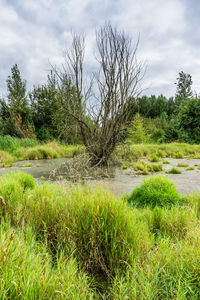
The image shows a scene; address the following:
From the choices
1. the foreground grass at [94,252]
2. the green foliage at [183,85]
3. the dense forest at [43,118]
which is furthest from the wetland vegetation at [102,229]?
the green foliage at [183,85]

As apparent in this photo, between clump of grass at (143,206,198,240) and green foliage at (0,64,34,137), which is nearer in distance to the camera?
clump of grass at (143,206,198,240)

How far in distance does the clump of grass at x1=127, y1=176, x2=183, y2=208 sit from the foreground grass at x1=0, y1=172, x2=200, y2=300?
52cm

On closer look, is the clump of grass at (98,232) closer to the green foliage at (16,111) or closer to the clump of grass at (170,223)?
the clump of grass at (170,223)

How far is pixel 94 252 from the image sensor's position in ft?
5.32

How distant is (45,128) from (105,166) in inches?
588

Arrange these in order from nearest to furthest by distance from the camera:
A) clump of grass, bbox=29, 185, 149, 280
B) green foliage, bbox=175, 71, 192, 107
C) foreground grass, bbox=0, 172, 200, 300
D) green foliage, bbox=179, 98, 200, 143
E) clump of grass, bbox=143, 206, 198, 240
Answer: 1. foreground grass, bbox=0, 172, 200, 300
2. clump of grass, bbox=29, 185, 149, 280
3. clump of grass, bbox=143, 206, 198, 240
4. green foliage, bbox=179, 98, 200, 143
5. green foliage, bbox=175, 71, 192, 107

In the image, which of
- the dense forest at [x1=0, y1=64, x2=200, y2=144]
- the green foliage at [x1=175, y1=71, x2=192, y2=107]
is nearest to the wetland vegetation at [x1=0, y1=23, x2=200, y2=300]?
the dense forest at [x1=0, y1=64, x2=200, y2=144]

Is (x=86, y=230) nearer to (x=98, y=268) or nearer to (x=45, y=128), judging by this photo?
(x=98, y=268)

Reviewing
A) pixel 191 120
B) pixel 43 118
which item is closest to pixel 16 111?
pixel 43 118

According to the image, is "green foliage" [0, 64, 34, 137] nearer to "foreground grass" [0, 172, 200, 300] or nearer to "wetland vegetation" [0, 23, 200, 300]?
"wetland vegetation" [0, 23, 200, 300]

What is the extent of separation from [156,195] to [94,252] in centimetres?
177

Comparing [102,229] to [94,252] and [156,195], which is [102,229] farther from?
[156,195]

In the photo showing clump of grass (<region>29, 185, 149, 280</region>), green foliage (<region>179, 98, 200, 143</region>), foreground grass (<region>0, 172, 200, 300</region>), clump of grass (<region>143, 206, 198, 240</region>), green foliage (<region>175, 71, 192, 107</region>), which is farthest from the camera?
green foliage (<region>175, 71, 192, 107</region>)

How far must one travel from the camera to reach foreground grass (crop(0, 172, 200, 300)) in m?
1.03
